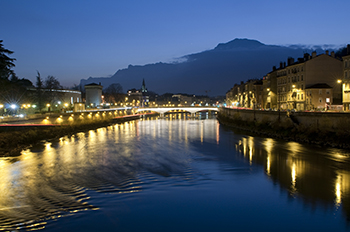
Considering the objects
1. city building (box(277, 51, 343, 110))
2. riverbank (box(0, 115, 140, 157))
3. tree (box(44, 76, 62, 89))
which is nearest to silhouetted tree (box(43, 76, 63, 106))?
tree (box(44, 76, 62, 89))

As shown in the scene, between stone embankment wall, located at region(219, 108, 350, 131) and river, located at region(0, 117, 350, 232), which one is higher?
stone embankment wall, located at region(219, 108, 350, 131)

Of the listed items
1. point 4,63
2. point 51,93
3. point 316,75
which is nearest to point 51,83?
point 51,93

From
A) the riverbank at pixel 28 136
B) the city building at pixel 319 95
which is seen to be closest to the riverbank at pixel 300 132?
the city building at pixel 319 95

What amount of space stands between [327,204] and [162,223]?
6.92 metres

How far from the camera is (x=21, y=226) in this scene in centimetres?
977

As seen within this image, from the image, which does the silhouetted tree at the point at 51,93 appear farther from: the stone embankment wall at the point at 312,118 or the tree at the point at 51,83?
the stone embankment wall at the point at 312,118

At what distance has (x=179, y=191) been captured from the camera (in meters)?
→ 13.6

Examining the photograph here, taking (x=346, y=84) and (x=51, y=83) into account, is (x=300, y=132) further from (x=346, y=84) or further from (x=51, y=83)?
(x=51, y=83)

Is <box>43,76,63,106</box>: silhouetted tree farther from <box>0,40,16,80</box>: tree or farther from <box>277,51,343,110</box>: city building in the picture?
<box>277,51,343,110</box>: city building

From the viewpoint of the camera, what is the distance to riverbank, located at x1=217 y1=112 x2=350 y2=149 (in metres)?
22.4

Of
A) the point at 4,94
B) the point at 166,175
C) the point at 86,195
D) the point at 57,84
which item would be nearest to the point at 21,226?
the point at 86,195

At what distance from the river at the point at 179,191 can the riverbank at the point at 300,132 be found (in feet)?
4.84

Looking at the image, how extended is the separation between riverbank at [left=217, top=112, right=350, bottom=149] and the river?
Answer: 4.84ft

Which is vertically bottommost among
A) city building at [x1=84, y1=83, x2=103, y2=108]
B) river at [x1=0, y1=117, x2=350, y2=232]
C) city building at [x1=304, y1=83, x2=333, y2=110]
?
river at [x1=0, y1=117, x2=350, y2=232]
